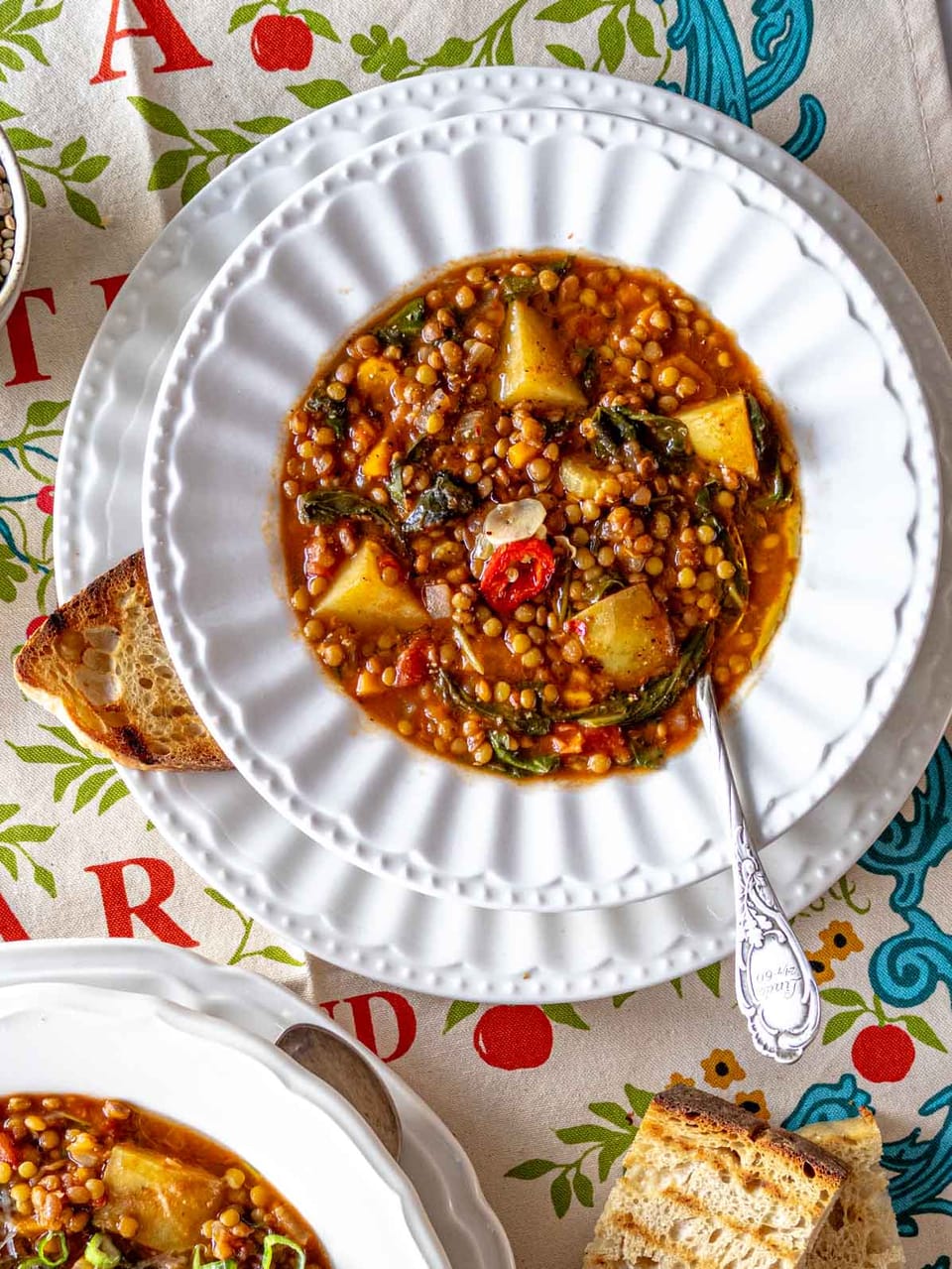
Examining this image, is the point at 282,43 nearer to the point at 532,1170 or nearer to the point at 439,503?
the point at 439,503

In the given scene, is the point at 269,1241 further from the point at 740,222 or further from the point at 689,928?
the point at 740,222

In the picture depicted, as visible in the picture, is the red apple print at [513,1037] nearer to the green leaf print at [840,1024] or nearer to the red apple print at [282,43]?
the green leaf print at [840,1024]

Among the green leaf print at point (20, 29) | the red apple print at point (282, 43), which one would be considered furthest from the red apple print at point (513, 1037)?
the green leaf print at point (20, 29)

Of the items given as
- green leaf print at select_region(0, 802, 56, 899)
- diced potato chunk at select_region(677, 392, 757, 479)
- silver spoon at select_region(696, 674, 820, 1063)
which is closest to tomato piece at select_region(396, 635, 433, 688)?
silver spoon at select_region(696, 674, 820, 1063)

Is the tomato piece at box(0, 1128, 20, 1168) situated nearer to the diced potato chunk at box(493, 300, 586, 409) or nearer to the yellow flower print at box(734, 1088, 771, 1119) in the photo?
the yellow flower print at box(734, 1088, 771, 1119)

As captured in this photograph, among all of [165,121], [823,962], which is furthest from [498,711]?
[165,121]
